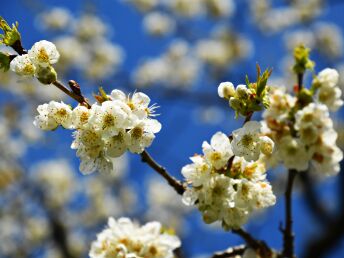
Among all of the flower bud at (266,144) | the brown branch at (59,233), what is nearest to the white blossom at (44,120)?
the flower bud at (266,144)

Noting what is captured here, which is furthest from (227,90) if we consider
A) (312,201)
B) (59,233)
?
(59,233)

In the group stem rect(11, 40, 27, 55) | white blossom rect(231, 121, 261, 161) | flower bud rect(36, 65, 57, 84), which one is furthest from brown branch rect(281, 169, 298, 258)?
stem rect(11, 40, 27, 55)

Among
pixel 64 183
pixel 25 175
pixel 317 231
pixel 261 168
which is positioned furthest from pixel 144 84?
pixel 261 168

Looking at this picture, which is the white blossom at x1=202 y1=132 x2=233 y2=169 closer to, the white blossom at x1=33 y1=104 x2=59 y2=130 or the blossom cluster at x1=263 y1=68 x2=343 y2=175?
the blossom cluster at x1=263 y1=68 x2=343 y2=175

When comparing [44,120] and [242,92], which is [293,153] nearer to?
[242,92]

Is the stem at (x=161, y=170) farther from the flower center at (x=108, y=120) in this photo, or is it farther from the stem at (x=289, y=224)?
the stem at (x=289, y=224)

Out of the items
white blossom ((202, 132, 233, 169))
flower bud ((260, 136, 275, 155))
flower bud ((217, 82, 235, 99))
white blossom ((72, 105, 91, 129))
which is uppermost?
white blossom ((72, 105, 91, 129))

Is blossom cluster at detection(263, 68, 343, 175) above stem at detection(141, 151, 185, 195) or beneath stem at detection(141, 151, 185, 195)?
beneath

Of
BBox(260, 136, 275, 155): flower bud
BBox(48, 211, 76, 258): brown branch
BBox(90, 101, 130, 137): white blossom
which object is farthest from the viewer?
BBox(48, 211, 76, 258): brown branch
